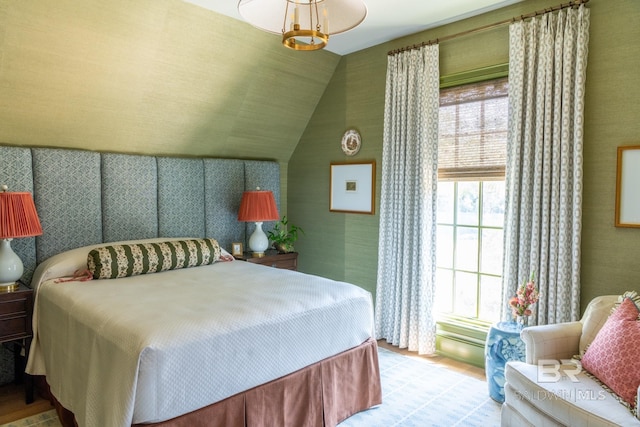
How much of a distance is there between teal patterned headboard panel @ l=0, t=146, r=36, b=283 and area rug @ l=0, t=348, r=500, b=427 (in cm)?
106

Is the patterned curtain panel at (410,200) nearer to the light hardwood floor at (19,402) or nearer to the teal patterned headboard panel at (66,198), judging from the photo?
the light hardwood floor at (19,402)

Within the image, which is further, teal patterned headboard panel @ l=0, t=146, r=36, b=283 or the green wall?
teal patterned headboard panel @ l=0, t=146, r=36, b=283

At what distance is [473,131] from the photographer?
3453mm

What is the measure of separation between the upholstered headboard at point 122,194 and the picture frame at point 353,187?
75cm

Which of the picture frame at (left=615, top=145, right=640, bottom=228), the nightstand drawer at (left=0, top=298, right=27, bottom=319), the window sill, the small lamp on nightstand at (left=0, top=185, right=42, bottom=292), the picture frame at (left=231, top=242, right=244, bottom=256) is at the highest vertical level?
the picture frame at (left=615, top=145, right=640, bottom=228)

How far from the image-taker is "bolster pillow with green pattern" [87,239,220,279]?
9.73 ft

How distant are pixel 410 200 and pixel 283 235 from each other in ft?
4.78

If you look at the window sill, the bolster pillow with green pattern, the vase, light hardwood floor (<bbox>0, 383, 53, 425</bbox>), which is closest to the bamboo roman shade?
the vase

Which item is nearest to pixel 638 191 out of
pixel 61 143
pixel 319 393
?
pixel 319 393

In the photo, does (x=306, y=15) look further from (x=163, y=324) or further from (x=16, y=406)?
(x=16, y=406)

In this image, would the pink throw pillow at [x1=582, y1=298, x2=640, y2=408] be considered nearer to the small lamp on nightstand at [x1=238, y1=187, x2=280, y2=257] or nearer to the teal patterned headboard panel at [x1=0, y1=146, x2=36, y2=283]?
the small lamp on nightstand at [x1=238, y1=187, x2=280, y2=257]

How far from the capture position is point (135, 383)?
1788mm

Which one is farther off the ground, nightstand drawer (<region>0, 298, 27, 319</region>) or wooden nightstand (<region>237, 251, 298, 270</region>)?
wooden nightstand (<region>237, 251, 298, 270</region>)

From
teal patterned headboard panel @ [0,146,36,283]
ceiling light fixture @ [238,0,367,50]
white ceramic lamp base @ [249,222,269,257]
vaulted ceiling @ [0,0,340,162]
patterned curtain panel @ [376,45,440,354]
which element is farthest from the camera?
white ceramic lamp base @ [249,222,269,257]
